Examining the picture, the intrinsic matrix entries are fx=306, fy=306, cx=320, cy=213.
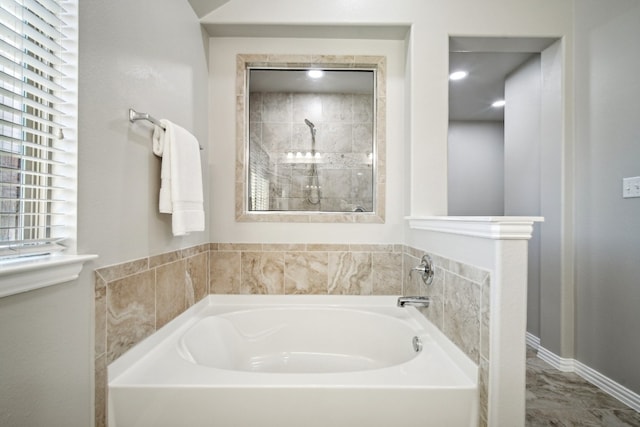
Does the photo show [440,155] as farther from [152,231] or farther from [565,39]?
[152,231]

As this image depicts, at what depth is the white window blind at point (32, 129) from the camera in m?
0.81

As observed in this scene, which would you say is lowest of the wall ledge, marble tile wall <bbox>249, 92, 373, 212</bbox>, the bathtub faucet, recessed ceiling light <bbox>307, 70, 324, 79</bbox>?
the bathtub faucet

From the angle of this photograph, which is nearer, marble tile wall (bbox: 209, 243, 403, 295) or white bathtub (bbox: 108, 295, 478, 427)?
white bathtub (bbox: 108, 295, 478, 427)

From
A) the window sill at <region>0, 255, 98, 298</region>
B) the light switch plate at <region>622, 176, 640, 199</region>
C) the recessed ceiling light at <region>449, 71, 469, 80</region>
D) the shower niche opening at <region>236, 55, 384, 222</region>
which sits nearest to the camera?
the window sill at <region>0, 255, 98, 298</region>

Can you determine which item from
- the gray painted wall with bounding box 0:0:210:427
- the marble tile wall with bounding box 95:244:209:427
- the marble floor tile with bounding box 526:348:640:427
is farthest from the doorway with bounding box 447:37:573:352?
the marble tile wall with bounding box 95:244:209:427

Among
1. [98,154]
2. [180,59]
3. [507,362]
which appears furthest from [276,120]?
[507,362]

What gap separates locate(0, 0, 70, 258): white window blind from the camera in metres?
0.81

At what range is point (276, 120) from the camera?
2275mm

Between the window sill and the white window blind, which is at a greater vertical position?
the white window blind

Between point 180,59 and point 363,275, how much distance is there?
69.4 inches

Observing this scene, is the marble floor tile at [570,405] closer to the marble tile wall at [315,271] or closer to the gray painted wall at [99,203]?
the marble tile wall at [315,271]

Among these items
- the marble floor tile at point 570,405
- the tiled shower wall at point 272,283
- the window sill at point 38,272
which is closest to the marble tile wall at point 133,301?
the tiled shower wall at point 272,283

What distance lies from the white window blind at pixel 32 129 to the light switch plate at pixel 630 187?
2.69 metres

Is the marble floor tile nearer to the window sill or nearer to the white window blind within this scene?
the window sill
